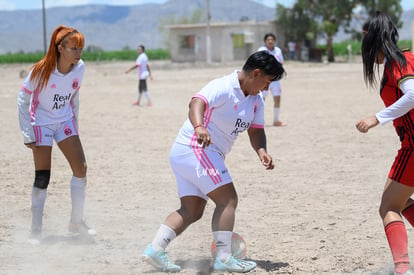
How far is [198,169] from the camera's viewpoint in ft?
16.1

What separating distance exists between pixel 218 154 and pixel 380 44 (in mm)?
1366

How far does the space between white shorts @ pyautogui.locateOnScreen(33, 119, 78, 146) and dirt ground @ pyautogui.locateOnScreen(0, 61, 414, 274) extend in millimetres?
922

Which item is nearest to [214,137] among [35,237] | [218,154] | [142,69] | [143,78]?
[218,154]

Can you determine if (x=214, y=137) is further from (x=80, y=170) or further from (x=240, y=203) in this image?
(x=240, y=203)

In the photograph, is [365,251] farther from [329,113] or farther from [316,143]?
[329,113]

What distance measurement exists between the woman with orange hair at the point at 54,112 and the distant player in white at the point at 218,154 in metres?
1.49

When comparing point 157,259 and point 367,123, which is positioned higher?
point 367,123

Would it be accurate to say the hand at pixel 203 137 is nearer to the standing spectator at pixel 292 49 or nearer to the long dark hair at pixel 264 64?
the long dark hair at pixel 264 64

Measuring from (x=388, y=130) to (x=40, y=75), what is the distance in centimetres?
908

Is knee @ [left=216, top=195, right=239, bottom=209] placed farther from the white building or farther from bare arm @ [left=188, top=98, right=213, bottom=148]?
the white building

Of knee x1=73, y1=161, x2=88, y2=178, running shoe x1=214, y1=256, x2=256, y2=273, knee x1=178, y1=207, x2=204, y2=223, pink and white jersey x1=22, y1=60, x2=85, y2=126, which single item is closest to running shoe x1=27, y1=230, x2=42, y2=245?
knee x1=73, y1=161, x2=88, y2=178

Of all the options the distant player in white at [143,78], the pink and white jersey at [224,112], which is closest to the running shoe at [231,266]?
the pink and white jersey at [224,112]

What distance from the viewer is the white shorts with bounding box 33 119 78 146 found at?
19.9ft

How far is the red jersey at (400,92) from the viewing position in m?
4.46
